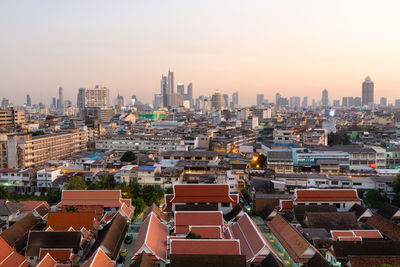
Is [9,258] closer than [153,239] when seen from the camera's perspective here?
Yes

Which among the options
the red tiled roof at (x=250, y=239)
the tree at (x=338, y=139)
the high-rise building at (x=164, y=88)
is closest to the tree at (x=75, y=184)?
the red tiled roof at (x=250, y=239)

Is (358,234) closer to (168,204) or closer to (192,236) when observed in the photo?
(192,236)

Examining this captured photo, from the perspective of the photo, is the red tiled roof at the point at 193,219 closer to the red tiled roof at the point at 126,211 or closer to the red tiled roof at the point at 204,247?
the red tiled roof at the point at 204,247

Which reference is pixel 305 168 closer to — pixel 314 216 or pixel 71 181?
pixel 314 216

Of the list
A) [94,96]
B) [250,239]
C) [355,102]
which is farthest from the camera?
[355,102]

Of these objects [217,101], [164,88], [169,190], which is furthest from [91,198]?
[164,88]

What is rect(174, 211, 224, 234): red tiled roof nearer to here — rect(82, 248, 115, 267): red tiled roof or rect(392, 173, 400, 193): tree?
rect(82, 248, 115, 267): red tiled roof
